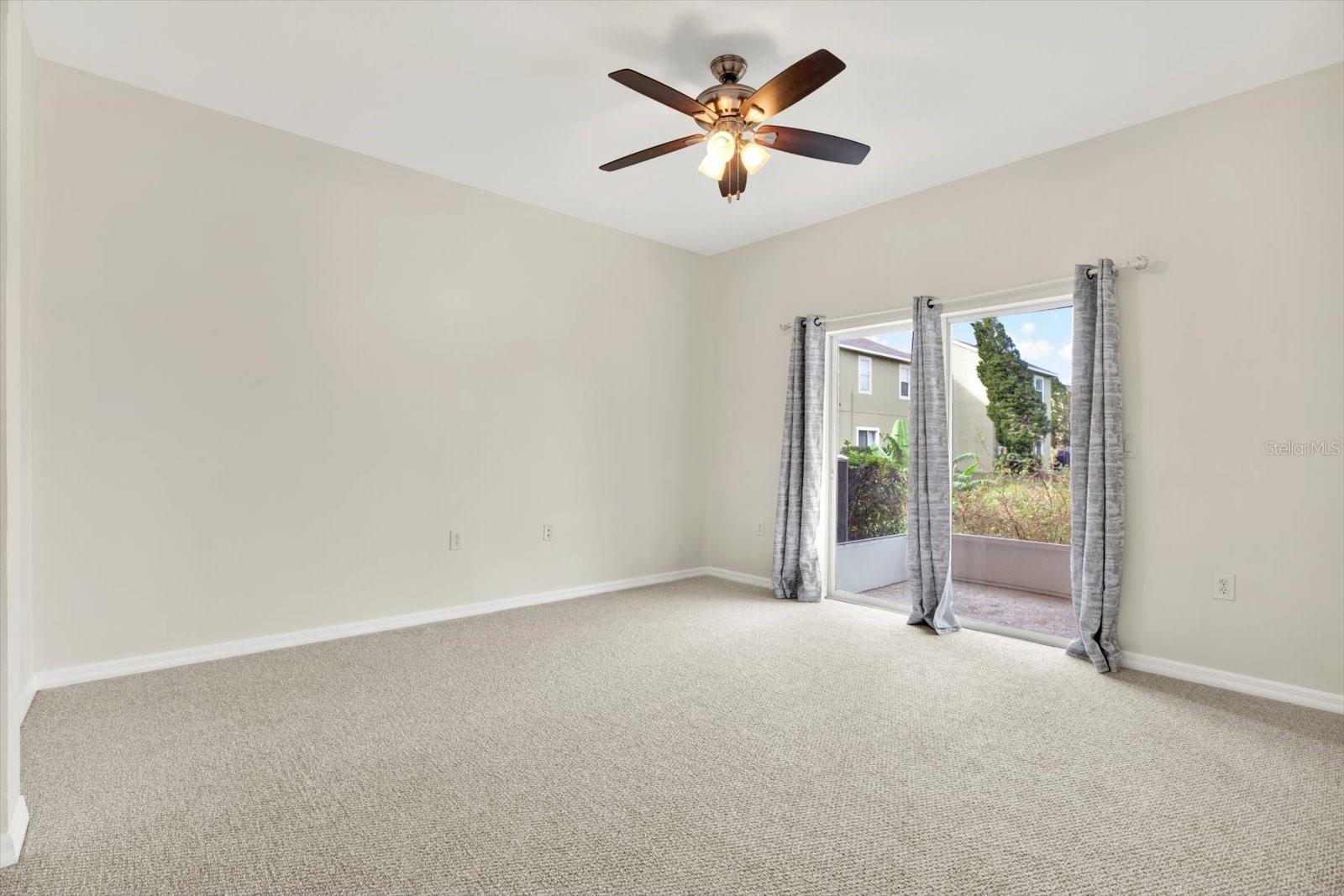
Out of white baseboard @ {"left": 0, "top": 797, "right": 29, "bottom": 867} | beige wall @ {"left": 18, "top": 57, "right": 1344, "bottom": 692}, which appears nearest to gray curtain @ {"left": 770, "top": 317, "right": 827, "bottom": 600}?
beige wall @ {"left": 18, "top": 57, "right": 1344, "bottom": 692}

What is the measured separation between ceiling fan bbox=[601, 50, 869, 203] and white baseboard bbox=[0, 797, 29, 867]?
2.98 metres

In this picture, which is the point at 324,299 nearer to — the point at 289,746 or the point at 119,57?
the point at 119,57

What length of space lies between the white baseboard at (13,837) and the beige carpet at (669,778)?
1.6 inches

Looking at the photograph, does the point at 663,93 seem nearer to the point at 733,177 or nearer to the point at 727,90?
the point at 727,90

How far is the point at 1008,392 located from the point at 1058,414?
0.32 metres

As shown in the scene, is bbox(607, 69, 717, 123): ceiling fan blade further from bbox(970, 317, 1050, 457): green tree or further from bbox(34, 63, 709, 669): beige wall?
bbox(970, 317, 1050, 457): green tree

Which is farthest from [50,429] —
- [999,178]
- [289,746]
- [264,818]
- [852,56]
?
[999,178]

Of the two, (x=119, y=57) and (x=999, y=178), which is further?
(x=999, y=178)

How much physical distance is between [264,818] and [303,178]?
3.16 m

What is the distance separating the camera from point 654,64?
304cm

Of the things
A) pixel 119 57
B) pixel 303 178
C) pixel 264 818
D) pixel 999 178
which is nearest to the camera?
pixel 264 818

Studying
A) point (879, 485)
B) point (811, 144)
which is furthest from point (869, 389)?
point (811, 144)

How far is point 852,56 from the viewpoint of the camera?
2949 millimetres

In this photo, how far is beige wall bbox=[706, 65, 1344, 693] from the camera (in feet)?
9.86
